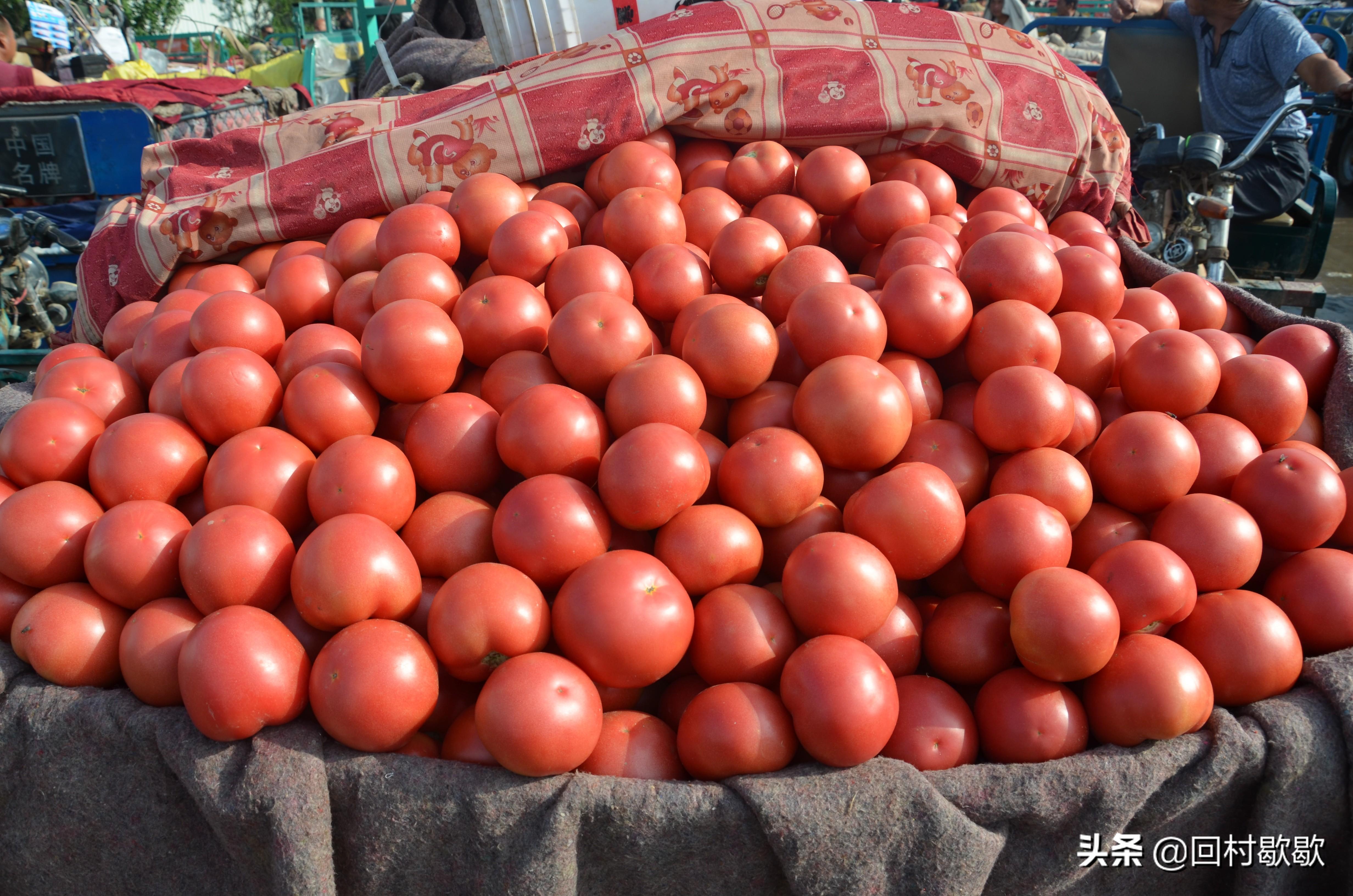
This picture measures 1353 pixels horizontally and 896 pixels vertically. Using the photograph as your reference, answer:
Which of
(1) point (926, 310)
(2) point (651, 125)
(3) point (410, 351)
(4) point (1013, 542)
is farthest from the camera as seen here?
(2) point (651, 125)

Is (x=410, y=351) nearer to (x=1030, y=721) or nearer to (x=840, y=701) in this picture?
(x=840, y=701)

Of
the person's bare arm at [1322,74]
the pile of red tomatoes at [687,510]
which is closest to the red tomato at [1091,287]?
the pile of red tomatoes at [687,510]

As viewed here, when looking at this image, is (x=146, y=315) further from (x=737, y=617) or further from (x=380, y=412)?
(x=737, y=617)

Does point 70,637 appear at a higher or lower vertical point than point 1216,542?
higher

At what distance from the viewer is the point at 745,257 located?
201cm

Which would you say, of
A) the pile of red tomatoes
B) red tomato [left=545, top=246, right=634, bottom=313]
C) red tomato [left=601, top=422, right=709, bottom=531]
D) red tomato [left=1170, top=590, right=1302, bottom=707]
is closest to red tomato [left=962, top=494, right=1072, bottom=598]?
the pile of red tomatoes

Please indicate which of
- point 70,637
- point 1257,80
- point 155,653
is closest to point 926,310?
point 155,653

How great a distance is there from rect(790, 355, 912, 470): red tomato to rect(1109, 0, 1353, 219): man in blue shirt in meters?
5.11

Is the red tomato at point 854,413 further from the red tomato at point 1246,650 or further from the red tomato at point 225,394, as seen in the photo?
the red tomato at point 225,394

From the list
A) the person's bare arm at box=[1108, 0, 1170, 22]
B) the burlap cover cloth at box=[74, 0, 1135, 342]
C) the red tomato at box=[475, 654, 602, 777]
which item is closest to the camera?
the red tomato at box=[475, 654, 602, 777]

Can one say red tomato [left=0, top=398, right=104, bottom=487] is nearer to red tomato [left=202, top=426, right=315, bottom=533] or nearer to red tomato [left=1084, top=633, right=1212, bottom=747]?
red tomato [left=202, top=426, right=315, bottom=533]

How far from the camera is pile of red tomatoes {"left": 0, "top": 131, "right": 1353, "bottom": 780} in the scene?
1332 mm

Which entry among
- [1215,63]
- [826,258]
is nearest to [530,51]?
[826,258]

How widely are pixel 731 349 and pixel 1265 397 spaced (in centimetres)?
119
